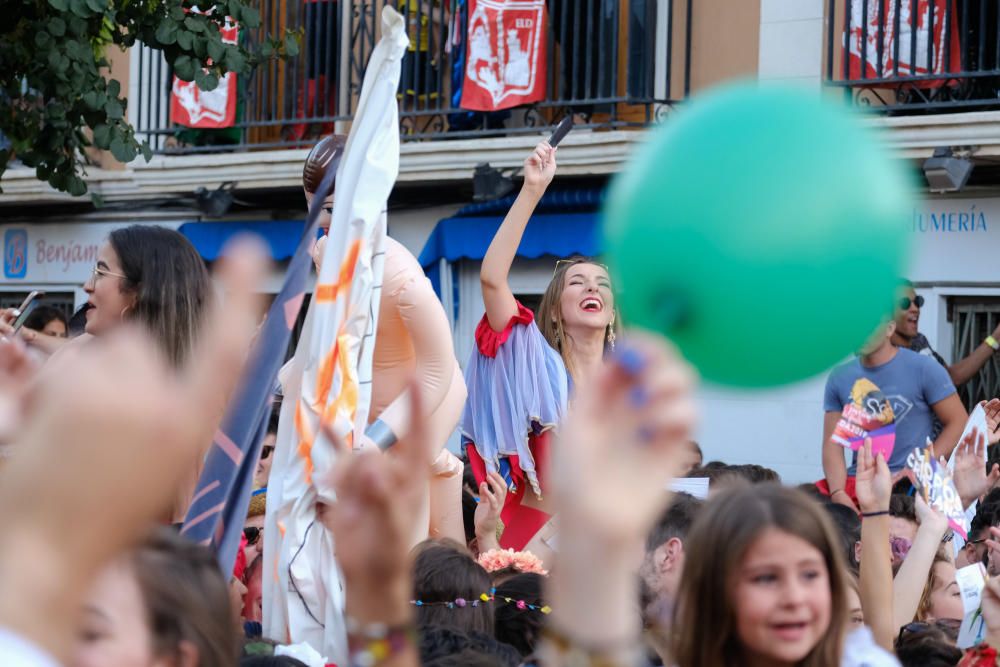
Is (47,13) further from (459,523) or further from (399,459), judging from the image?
(399,459)

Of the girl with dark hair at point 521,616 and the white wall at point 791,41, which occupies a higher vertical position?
the white wall at point 791,41

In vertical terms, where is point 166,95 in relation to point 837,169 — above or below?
above

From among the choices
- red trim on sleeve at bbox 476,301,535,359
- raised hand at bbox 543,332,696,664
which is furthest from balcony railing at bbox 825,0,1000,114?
raised hand at bbox 543,332,696,664

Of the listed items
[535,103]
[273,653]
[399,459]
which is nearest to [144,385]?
[399,459]

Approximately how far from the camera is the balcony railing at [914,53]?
359 inches

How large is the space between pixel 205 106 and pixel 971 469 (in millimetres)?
7809

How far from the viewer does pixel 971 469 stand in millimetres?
5219

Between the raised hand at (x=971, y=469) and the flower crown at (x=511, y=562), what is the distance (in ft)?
6.03

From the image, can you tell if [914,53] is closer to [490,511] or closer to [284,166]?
[284,166]

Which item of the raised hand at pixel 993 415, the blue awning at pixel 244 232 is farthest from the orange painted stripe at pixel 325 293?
the blue awning at pixel 244 232

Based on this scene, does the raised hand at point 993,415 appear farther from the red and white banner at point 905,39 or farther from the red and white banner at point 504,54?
the red and white banner at point 504,54

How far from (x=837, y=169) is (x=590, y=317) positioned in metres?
3.56

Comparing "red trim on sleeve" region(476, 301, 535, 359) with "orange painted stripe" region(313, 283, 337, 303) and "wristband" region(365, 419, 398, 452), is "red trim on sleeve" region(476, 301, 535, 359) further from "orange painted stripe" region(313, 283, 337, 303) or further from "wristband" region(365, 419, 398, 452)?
"orange painted stripe" region(313, 283, 337, 303)

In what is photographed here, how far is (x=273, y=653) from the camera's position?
115 inches
